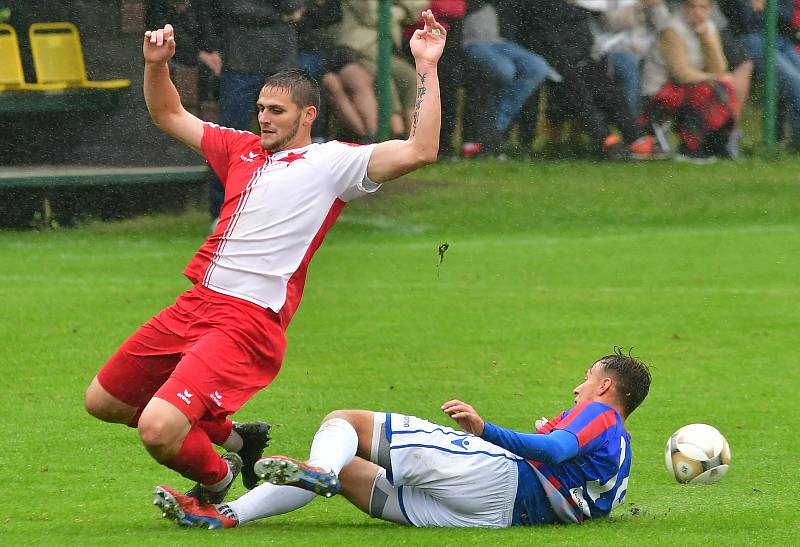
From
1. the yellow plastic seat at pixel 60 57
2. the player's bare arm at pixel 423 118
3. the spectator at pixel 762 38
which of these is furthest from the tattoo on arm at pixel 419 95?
the spectator at pixel 762 38

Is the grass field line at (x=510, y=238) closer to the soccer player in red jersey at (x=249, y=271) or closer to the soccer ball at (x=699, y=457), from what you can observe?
the soccer ball at (x=699, y=457)

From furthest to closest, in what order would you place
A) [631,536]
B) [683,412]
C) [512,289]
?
1. [512,289]
2. [683,412]
3. [631,536]

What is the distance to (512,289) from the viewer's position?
12844 millimetres

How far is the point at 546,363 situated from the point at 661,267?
4165 mm

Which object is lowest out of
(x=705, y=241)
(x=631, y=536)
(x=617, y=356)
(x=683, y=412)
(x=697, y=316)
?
(x=705, y=241)

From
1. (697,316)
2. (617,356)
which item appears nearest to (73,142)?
(697,316)

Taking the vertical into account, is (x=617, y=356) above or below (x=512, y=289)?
above

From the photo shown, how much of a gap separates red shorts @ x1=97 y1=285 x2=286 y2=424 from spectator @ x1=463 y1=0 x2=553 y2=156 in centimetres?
1134

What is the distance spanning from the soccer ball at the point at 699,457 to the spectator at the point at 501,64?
1052 centimetres

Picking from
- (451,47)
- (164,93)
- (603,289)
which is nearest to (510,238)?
(451,47)

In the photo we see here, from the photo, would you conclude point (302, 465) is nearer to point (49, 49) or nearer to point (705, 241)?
point (705, 241)

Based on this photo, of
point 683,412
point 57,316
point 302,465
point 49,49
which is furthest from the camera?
point 49,49

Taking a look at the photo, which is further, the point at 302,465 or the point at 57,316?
the point at 57,316

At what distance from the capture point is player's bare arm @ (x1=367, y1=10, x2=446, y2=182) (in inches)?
239
